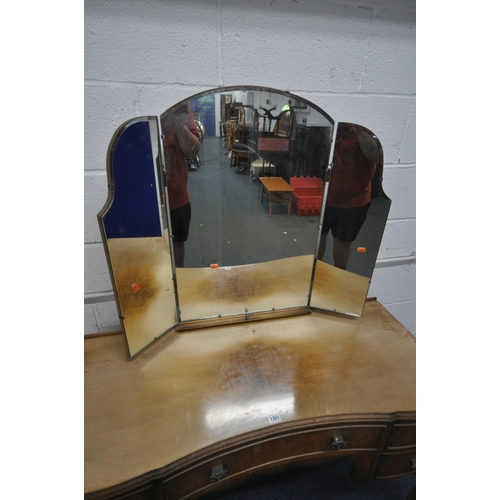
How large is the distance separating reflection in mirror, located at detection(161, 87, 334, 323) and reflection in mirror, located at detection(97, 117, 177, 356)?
0.05m

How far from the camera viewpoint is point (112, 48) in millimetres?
642

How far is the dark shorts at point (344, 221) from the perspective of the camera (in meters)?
0.87

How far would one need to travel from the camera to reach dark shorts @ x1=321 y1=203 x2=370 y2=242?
874 mm

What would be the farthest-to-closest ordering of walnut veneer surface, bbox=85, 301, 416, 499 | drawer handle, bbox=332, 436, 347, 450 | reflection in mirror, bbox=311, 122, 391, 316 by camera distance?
reflection in mirror, bbox=311, 122, 391, 316
drawer handle, bbox=332, 436, 347, 450
walnut veneer surface, bbox=85, 301, 416, 499

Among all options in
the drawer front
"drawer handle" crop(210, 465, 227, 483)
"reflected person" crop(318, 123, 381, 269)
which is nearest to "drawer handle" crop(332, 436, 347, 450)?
the drawer front

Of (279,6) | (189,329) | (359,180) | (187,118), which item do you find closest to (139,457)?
(189,329)

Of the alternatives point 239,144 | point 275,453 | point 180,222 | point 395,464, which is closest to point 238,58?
point 239,144

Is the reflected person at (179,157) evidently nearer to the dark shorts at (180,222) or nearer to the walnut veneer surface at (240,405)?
the dark shorts at (180,222)

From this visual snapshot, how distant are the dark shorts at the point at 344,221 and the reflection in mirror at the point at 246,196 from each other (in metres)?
0.04

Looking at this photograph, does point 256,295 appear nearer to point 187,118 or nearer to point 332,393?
point 332,393

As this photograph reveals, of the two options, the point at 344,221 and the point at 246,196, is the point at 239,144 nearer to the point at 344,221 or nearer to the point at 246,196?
the point at 246,196

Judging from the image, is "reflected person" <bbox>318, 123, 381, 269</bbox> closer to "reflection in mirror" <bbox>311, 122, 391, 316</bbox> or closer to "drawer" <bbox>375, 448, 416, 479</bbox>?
"reflection in mirror" <bbox>311, 122, 391, 316</bbox>

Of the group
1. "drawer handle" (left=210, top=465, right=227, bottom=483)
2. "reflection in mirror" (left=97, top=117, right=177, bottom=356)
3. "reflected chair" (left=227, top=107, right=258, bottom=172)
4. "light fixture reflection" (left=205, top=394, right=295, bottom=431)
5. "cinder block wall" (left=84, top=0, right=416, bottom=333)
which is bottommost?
"drawer handle" (left=210, top=465, right=227, bottom=483)

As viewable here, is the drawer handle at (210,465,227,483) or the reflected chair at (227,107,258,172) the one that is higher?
the reflected chair at (227,107,258,172)
